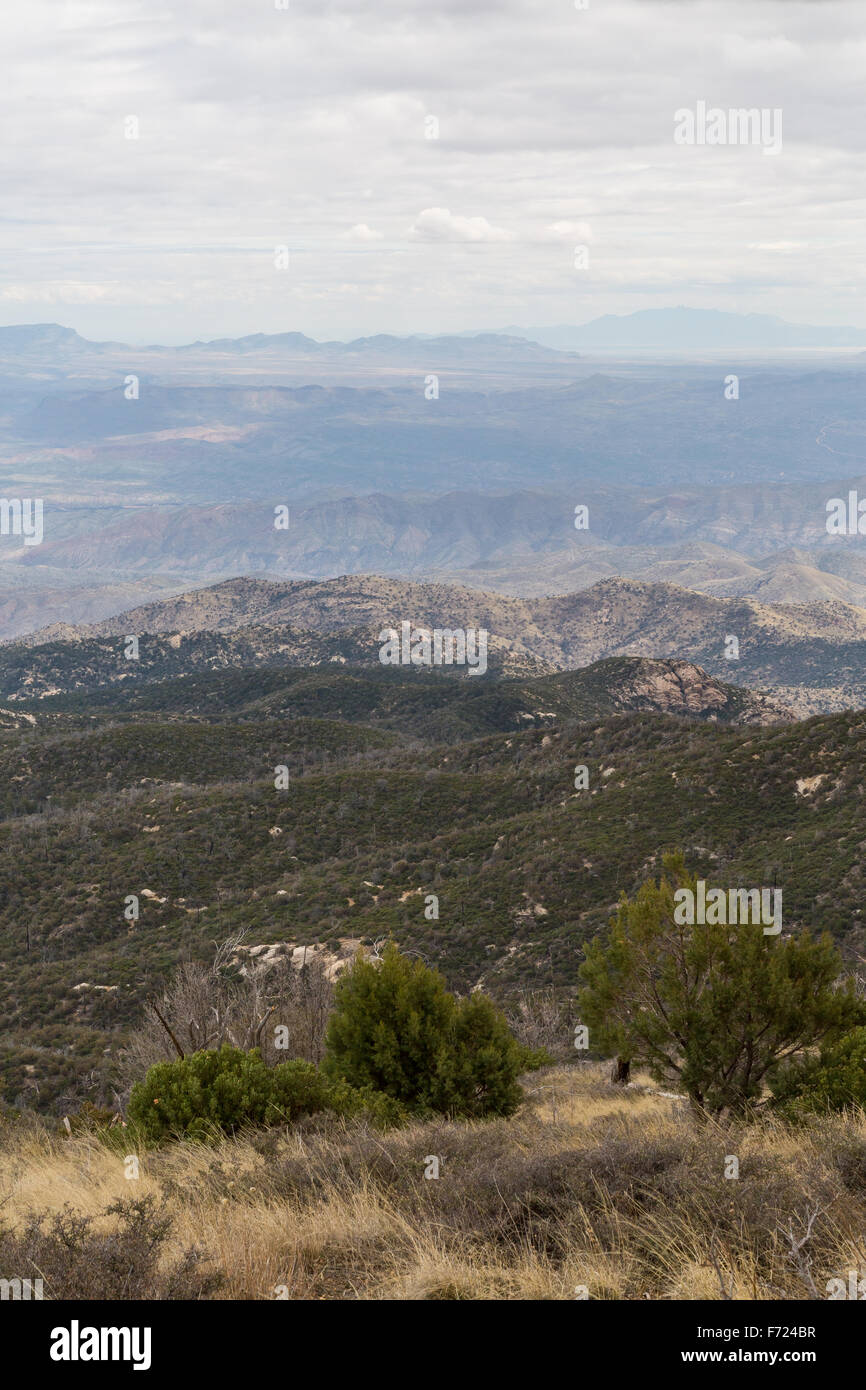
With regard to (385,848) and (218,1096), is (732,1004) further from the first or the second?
(385,848)

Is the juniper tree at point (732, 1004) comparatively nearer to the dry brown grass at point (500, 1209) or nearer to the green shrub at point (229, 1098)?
the dry brown grass at point (500, 1209)

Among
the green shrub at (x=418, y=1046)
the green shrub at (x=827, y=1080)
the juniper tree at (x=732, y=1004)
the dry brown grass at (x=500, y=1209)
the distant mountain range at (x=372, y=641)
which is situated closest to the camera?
the dry brown grass at (x=500, y=1209)

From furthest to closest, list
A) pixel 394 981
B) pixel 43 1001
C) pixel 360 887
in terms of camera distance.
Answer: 1. pixel 360 887
2. pixel 43 1001
3. pixel 394 981

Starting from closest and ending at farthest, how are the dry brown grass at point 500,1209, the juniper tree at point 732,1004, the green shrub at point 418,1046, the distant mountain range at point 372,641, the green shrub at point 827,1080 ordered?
the dry brown grass at point 500,1209
the green shrub at point 827,1080
the juniper tree at point 732,1004
the green shrub at point 418,1046
the distant mountain range at point 372,641

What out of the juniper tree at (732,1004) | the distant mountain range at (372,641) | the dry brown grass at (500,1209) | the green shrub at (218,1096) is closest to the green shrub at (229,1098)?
the green shrub at (218,1096)

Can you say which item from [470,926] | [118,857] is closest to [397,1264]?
[470,926]
